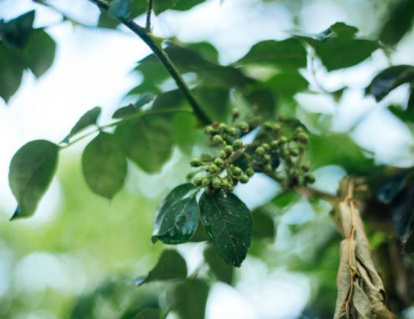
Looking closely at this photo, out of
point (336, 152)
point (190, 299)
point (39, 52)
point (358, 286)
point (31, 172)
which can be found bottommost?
point (336, 152)

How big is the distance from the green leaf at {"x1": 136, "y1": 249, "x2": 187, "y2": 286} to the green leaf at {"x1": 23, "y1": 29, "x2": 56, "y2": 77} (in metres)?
0.46

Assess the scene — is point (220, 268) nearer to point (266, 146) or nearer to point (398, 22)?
point (266, 146)

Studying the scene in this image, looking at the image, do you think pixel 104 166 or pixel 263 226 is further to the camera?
pixel 263 226

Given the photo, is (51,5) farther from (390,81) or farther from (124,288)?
(124,288)

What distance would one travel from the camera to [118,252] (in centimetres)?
338

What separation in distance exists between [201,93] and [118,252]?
96.5 inches

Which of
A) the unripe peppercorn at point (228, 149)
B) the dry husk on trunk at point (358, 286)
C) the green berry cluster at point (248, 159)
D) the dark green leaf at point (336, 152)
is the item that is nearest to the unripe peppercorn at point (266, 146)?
the green berry cluster at point (248, 159)

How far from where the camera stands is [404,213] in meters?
0.87

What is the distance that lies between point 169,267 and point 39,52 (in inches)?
20.4

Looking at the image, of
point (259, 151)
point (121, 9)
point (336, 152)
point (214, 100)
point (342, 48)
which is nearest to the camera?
point (121, 9)

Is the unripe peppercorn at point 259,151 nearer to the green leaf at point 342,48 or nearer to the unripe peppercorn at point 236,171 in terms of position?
the unripe peppercorn at point 236,171

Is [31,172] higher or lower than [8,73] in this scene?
lower

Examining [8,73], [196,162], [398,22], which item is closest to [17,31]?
[8,73]

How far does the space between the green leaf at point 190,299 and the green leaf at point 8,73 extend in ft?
1.74
